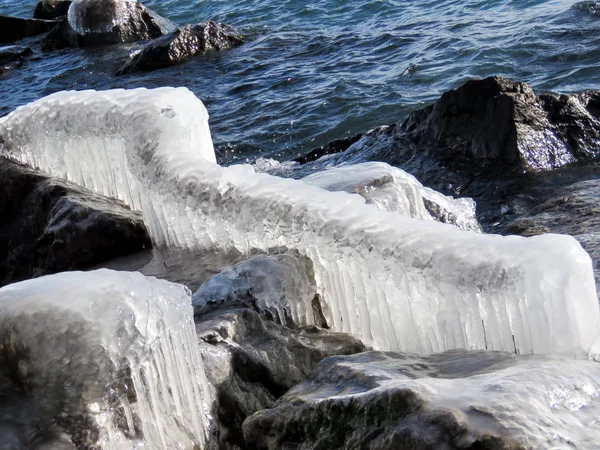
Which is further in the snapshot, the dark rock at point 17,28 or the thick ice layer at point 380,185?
the dark rock at point 17,28

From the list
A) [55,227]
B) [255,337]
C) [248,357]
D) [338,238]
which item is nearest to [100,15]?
[55,227]

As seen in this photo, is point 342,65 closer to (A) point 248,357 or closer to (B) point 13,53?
(B) point 13,53

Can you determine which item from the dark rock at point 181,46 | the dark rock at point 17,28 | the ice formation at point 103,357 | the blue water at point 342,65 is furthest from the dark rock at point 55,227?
the dark rock at point 17,28

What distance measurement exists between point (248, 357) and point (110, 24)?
44.5 feet

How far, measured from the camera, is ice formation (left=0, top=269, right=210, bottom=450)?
2857mm

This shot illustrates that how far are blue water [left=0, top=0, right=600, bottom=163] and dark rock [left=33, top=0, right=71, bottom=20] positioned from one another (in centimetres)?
304

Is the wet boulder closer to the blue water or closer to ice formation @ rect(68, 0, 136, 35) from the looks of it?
the blue water

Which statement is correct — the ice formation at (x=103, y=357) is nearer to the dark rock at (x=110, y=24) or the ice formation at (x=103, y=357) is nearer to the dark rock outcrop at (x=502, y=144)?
the dark rock outcrop at (x=502, y=144)

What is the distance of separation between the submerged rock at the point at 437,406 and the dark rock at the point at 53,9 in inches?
664

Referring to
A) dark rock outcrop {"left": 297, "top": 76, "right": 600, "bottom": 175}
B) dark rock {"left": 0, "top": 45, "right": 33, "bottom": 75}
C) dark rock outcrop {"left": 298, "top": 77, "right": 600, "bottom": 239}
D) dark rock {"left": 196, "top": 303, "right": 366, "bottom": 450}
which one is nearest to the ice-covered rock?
dark rock {"left": 196, "top": 303, "right": 366, "bottom": 450}

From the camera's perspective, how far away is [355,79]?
38.0ft

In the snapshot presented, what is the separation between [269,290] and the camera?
3.93 meters

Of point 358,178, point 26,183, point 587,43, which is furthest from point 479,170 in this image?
point 587,43

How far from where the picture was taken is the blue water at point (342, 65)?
10.3 m
